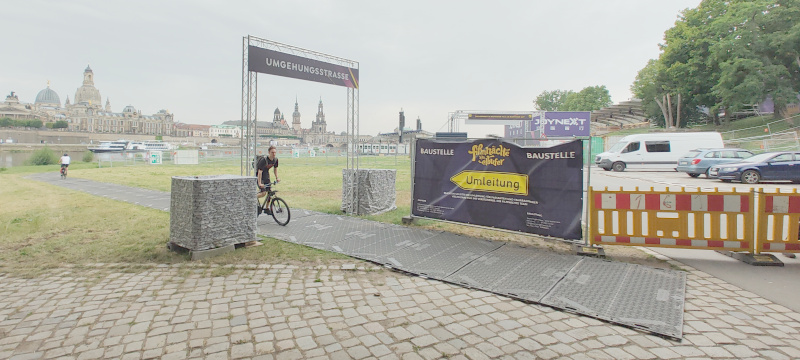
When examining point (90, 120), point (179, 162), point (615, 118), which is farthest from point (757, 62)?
point (90, 120)

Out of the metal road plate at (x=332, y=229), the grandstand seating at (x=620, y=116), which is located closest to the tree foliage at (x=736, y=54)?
the grandstand seating at (x=620, y=116)

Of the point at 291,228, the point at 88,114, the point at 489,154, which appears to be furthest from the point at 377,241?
the point at 88,114

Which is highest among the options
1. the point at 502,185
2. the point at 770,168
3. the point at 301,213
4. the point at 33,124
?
the point at 33,124

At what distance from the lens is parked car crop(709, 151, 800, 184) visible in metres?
16.0

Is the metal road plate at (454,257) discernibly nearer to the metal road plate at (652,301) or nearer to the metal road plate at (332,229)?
the metal road plate at (332,229)

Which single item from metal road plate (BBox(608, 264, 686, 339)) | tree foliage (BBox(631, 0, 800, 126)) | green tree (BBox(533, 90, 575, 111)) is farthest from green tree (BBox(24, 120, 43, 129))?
metal road plate (BBox(608, 264, 686, 339))

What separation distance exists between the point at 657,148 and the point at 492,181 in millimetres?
23473

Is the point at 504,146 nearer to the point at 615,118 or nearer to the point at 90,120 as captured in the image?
the point at 615,118

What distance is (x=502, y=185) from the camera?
21.7 ft

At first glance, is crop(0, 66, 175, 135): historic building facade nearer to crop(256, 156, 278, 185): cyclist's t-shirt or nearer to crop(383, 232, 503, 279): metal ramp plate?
crop(256, 156, 278, 185): cyclist's t-shirt

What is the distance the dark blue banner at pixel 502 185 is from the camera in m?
5.98

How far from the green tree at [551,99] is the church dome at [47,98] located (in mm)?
189390

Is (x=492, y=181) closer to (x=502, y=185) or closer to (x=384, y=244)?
(x=502, y=185)

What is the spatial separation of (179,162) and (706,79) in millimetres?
53897
